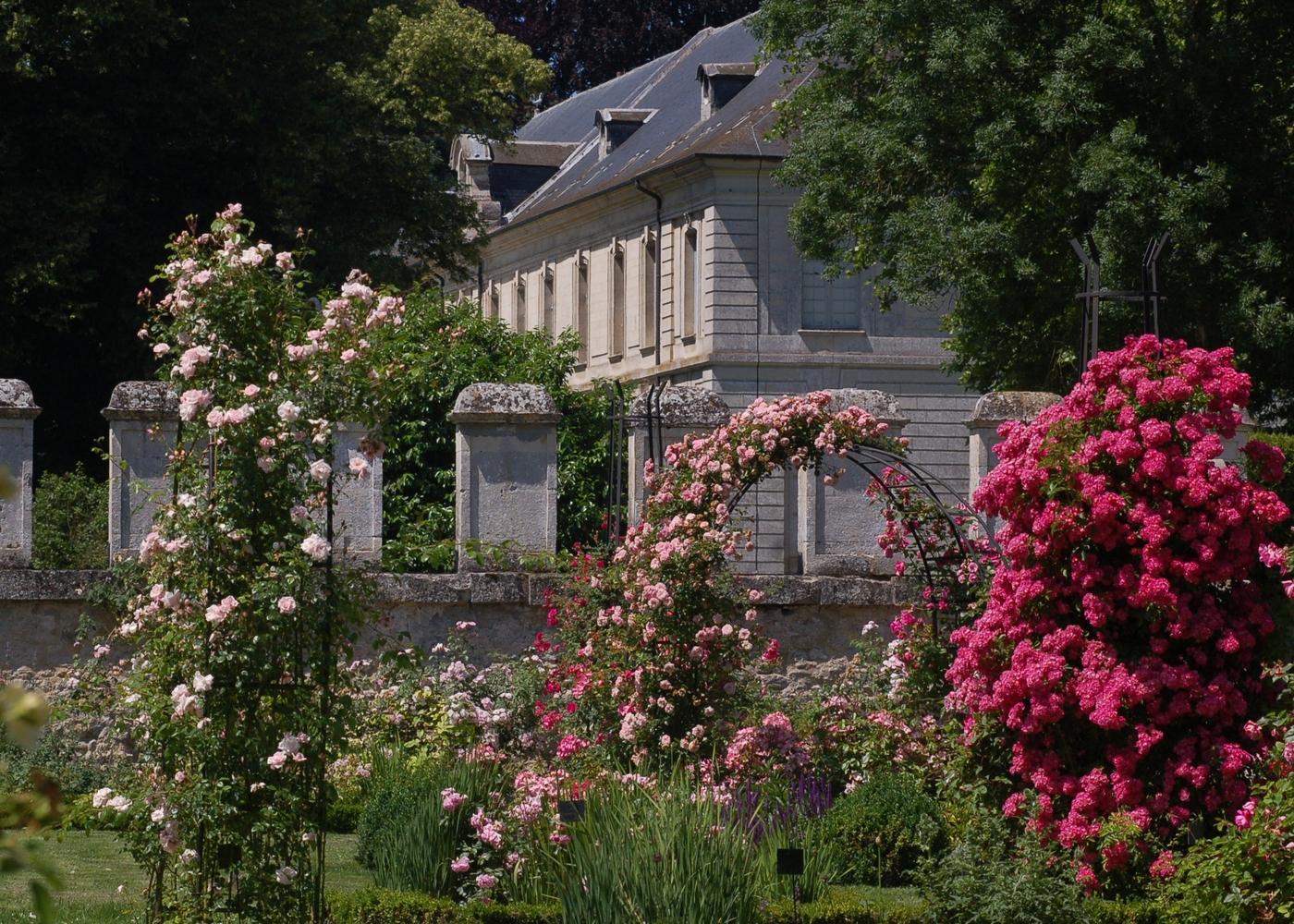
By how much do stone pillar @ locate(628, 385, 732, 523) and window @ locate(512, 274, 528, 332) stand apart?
35.1 metres

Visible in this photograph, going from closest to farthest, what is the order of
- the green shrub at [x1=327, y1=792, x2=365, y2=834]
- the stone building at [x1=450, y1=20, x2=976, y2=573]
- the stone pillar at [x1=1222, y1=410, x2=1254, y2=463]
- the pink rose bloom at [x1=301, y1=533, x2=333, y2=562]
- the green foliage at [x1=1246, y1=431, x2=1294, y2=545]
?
1. the pink rose bloom at [x1=301, y1=533, x2=333, y2=562]
2. the green foliage at [x1=1246, y1=431, x2=1294, y2=545]
3. the green shrub at [x1=327, y1=792, x2=365, y2=834]
4. the stone pillar at [x1=1222, y1=410, x2=1254, y2=463]
5. the stone building at [x1=450, y1=20, x2=976, y2=573]

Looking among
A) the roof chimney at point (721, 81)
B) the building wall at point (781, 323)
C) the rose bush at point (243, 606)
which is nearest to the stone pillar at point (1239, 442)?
the rose bush at point (243, 606)

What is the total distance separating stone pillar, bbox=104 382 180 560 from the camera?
11.6 metres

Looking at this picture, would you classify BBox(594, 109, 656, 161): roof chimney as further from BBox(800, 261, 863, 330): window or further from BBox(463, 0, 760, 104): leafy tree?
BBox(800, 261, 863, 330): window

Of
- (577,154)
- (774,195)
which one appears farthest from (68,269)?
(577,154)

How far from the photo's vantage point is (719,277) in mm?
37312

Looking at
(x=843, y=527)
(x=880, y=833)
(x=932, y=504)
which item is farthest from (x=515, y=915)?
(x=843, y=527)

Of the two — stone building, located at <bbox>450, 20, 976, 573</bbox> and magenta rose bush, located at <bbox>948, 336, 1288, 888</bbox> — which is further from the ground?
stone building, located at <bbox>450, 20, 976, 573</bbox>

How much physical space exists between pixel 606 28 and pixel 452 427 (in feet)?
77.9

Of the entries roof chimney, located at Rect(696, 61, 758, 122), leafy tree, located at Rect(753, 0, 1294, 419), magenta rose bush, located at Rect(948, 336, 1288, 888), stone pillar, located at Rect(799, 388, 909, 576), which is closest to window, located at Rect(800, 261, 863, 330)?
roof chimney, located at Rect(696, 61, 758, 122)

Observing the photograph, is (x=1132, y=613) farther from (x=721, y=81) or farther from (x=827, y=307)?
(x=721, y=81)

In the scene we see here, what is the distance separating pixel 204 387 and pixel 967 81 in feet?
47.8

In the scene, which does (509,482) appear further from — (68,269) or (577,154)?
(577,154)

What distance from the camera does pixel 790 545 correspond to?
1334cm
